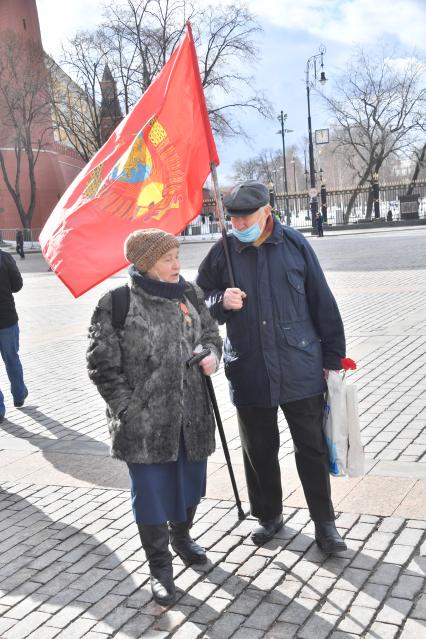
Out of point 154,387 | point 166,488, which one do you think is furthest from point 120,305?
point 166,488

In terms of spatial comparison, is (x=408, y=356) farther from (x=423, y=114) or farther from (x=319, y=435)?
(x=423, y=114)

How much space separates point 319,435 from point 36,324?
32.7ft

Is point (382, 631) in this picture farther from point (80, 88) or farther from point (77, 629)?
point (80, 88)

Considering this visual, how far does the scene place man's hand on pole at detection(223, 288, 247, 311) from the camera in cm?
364

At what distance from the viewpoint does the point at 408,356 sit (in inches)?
317

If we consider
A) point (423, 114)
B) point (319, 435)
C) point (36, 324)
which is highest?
point (423, 114)

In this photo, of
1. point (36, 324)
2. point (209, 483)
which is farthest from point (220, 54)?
point (209, 483)

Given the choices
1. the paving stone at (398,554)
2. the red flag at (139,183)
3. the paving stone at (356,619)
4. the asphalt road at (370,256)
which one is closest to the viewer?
the paving stone at (356,619)

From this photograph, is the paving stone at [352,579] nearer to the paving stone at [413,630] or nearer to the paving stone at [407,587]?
the paving stone at [407,587]

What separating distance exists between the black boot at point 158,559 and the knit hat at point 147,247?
120cm

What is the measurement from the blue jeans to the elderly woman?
13.0ft

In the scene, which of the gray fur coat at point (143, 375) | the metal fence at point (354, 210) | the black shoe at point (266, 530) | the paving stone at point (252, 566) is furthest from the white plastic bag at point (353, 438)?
the metal fence at point (354, 210)

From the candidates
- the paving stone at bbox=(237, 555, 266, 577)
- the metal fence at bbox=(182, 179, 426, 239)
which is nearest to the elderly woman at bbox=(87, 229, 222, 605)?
the paving stone at bbox=(237, 555, 266, 577)

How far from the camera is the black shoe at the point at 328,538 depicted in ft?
12.2
